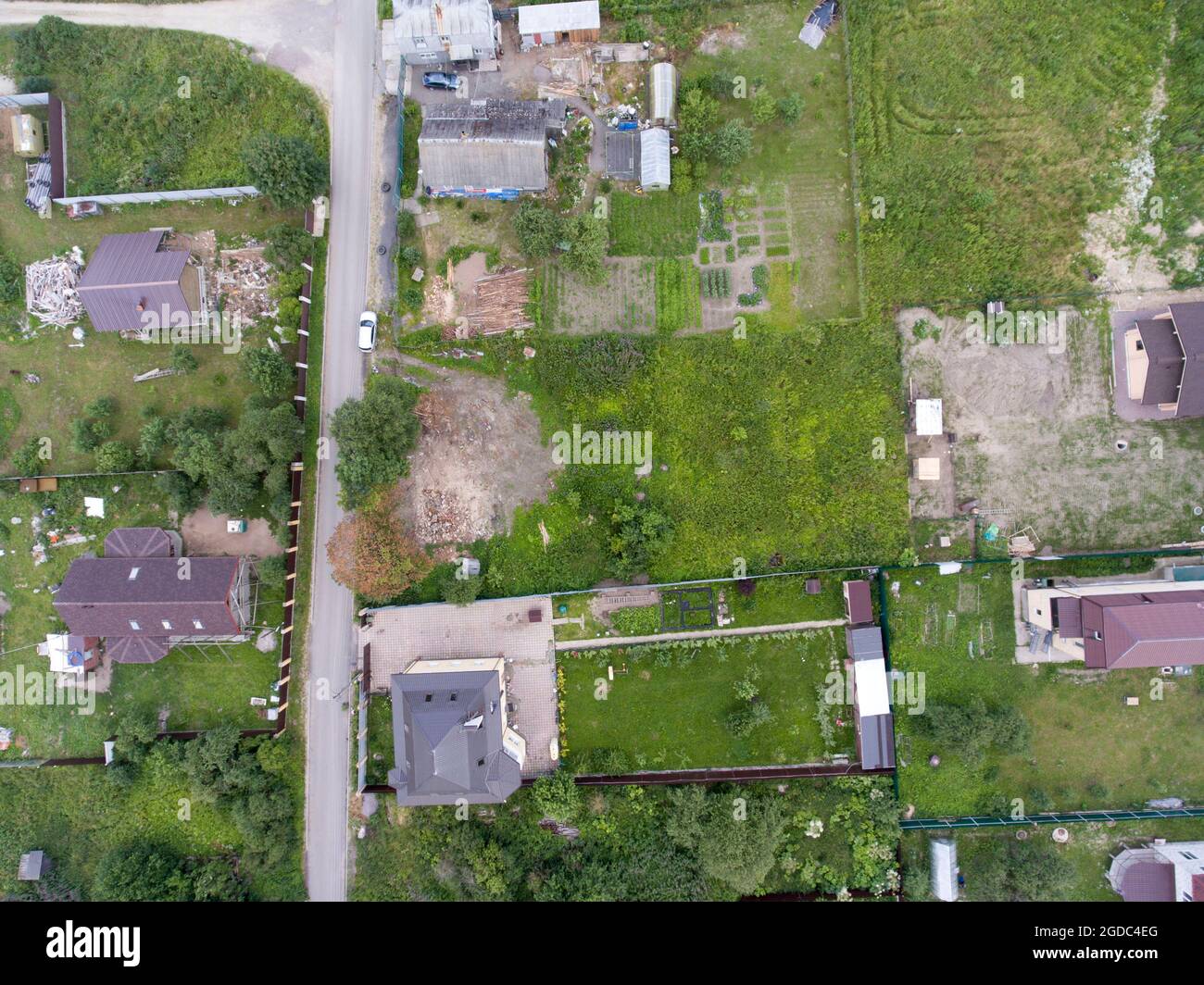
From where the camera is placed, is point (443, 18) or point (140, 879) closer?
point (140, 879)

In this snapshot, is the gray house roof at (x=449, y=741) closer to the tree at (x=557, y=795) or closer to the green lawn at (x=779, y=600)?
the tree at (x=557, y=795)

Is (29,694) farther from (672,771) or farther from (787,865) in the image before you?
(787,865)

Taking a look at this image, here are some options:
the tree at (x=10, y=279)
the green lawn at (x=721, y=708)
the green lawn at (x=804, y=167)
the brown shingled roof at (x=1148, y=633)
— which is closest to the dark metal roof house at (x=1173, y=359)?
the brown shingled roof at (x=1148, y=633)

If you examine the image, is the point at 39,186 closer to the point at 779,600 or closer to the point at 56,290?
the point at 56,290

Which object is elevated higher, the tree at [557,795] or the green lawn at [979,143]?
the green lawn at [979,143]

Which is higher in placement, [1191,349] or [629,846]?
[1191,349]

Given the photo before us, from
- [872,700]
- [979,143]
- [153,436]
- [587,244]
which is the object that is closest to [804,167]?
[979,143]
